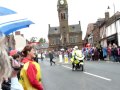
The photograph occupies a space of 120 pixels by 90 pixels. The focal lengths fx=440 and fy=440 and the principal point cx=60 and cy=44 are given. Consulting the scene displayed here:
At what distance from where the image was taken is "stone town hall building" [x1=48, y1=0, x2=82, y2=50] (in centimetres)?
17788

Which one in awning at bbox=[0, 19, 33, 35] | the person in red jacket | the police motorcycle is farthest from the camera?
the police motorcycle

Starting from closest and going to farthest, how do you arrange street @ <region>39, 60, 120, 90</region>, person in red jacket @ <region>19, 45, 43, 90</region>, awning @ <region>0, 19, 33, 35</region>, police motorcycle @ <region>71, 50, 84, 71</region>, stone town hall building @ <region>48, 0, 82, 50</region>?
awning @ <region>0, 19, 33, 35</region> < person in red jacket @ <region>19, 45, 43, 90</region> < street @ <region>39, 60, 120, 90</region> < police motorcycle @ <region>71, 50, 84, 71</region> < stone town hall building @ <region>48, 0, 82, 50</region>

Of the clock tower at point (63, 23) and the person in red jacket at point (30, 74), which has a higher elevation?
the clock tower at point (63, 23)

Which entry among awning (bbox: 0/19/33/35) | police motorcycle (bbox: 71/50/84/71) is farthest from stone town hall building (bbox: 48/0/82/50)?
awning (bbox: 0/19/33/35)

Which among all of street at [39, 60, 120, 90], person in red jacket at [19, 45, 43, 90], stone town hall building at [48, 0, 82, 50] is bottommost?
street at [39, 60, 120, 90]

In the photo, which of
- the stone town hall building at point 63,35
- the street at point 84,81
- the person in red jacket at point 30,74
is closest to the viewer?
the person in red jacket at point 30,74

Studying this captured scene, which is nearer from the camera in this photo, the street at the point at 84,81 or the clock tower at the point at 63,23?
the street at the point at 84,81

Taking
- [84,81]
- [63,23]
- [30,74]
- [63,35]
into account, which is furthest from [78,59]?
[63,35]

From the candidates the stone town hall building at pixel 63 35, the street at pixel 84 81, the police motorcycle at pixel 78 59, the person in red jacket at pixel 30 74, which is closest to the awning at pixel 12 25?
the person in red jacket at pixel 30 74

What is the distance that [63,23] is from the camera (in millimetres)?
178000

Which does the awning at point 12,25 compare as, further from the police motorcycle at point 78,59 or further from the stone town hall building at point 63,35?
the stone town hall building at point 63,35

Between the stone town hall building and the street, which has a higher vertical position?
the stone town hall building

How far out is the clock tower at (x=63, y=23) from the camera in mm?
177875

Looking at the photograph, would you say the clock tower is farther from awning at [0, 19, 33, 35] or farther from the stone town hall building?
awning at [0, 19, 33, 35]
